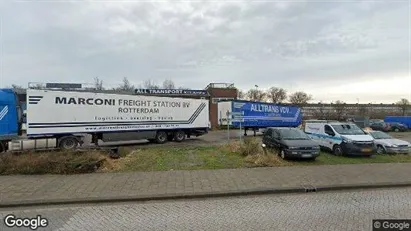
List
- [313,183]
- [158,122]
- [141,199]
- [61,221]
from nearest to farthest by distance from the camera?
[61,221] → [141,199] → [313,183] → [158,122]

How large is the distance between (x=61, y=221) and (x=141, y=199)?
6.53ft

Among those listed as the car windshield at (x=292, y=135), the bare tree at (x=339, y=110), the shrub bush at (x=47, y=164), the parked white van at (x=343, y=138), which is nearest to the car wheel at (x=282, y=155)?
the car windshield at (x=292, y=135)

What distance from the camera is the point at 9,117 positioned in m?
14.8

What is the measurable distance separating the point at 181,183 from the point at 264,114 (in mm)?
22577

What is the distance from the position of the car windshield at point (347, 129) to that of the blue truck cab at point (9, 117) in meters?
17.0

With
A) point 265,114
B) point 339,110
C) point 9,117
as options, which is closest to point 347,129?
point 265,114

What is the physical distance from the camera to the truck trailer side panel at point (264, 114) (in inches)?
1115

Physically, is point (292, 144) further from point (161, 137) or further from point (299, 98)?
point (299, 98)

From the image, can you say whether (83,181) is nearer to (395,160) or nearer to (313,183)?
(313,183)

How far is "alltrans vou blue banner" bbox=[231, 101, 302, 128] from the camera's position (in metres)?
28.3

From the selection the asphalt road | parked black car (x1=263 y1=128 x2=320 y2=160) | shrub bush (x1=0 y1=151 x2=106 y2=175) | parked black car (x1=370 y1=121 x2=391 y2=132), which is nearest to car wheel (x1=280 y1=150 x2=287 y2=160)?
parked black car (x1=263 y1=128 x2=320 y2=160)

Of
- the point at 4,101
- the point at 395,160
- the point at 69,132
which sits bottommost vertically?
the point at 395,160

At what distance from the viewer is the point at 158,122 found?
21.1 metres

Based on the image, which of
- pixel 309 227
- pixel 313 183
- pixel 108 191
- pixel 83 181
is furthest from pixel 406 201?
pixel 83 181
